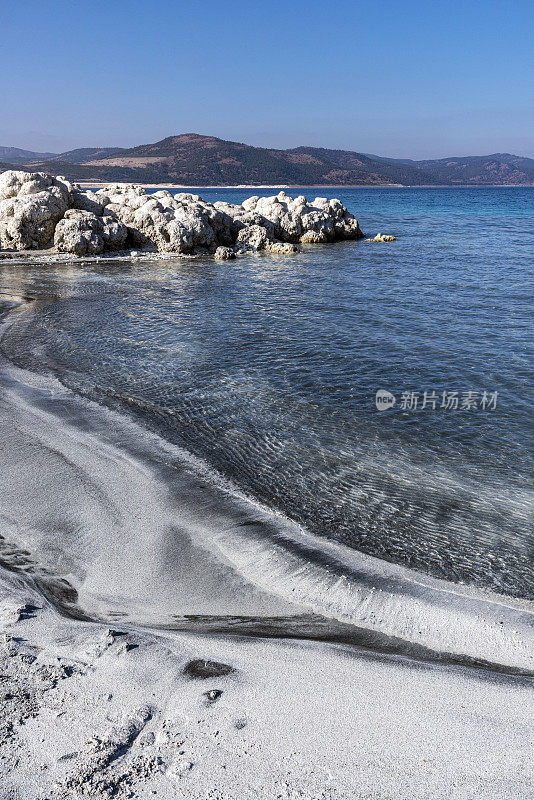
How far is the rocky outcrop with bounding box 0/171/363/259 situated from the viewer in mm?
28234

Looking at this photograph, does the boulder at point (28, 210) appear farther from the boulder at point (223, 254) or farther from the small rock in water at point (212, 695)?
the small rock in water at point (212, 695)

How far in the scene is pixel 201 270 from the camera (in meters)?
26.3

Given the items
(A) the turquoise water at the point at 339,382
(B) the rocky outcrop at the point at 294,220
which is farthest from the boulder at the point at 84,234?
(B) the rocky outcrop at the point at 294,220

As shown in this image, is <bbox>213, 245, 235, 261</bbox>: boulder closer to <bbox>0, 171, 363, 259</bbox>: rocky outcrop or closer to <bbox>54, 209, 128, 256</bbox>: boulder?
<bbox>0, 171, 363, 259</bbox>: rocky outcrop

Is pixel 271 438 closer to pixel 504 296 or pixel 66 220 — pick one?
pixel 504 296

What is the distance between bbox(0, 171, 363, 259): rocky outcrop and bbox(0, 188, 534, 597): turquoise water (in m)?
4.90

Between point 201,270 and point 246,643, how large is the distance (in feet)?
77.8

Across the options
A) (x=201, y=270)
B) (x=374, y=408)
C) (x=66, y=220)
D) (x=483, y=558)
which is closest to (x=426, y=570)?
(x=483, y=558)

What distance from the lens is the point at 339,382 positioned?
444 inches

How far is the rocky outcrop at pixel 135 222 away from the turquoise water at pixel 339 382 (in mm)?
4901

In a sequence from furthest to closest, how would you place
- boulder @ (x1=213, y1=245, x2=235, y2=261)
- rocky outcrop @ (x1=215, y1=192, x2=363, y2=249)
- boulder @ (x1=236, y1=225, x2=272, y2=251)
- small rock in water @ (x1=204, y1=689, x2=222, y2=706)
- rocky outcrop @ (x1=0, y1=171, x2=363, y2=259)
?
1. rocky outcrop @ (x1=215, y1=192, x2=363, y2=249)
2. boulder @ (x1=236, y1=225, x2=272, y2=251)
3. boulder @ (x1=213, y1=245, x2=235, y2=261)
4. rocky outcrop @ (x1=0, y1=171, x2=363, y2=259)
5. small rock in water @ (x1=204, y1=689, x2=222, y2=706)

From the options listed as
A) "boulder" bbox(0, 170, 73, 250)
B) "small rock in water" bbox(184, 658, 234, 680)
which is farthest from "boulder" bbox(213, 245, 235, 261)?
"small rock in water" bbox(184, 658, 234, 680)

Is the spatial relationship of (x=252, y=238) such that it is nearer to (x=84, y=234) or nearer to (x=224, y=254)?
(x=224, y=254)

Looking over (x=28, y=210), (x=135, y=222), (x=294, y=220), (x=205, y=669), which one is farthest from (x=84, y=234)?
(x=205, y=669)
